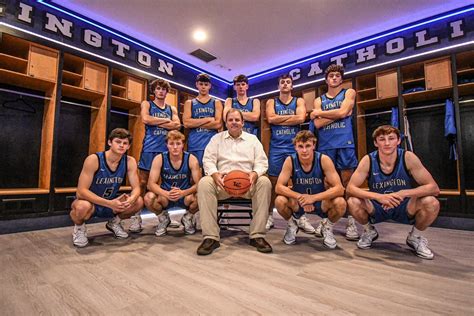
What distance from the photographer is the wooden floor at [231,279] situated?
3.72 feet

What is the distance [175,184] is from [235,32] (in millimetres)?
3174

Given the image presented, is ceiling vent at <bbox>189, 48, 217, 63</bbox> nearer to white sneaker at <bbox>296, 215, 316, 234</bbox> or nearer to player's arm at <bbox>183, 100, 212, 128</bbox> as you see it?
player's arm at <bbox>183, 100, 212, 128</bbox>

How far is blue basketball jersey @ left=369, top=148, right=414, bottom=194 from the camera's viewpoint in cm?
208

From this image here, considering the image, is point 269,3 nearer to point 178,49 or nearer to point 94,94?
point 178,49

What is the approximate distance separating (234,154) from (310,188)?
83 centimetres

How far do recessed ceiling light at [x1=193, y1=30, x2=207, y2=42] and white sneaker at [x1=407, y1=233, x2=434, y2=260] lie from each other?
14.3 ft

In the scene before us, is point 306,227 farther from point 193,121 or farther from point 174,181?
point 193,121

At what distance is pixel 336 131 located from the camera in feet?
9.18

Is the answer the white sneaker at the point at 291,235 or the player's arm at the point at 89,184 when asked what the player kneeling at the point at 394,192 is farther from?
the player's arm at the point at 89,184

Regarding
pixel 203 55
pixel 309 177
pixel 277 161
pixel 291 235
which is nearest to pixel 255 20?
pixel 203 55

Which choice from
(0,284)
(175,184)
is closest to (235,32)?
(175,184)

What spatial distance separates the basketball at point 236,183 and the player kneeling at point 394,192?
0.94 meters

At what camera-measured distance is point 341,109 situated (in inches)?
106

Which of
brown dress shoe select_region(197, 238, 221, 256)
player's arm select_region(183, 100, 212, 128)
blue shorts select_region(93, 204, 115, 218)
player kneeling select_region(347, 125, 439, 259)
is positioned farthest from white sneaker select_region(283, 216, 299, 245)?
blue shorts select_region(93, 204, 115, 218)
